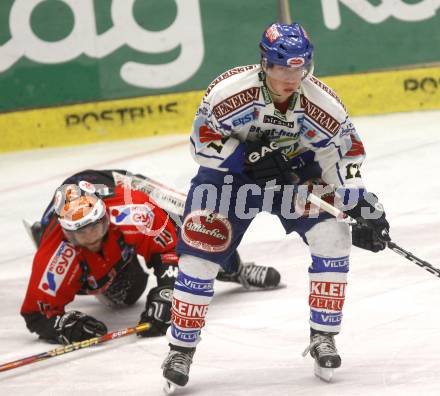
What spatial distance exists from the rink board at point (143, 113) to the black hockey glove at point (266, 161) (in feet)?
16.2

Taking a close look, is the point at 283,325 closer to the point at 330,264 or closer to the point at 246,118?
the point at 330,264

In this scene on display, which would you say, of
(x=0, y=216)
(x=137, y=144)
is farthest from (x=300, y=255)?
(x=137, y=144)

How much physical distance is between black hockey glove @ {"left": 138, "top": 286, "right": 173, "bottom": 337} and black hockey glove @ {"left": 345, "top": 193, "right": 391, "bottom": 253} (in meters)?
1.23

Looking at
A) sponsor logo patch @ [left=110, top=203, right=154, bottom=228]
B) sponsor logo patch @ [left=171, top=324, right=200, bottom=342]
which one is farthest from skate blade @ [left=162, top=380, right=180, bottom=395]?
sponsor logo patch @ [left=110, top=203, right=154, bottom=228]

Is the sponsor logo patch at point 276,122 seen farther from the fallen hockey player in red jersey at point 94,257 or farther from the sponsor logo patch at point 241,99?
the fallen hockey player in red jersey at point 94,257

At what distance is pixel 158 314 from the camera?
5258 millimetres

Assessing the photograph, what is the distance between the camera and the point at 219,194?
14.1 ft

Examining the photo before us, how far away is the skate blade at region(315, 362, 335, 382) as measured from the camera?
4.36 m

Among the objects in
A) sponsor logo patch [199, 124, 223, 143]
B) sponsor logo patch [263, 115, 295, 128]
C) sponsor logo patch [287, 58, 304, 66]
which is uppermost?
sponsor logo patch [287, 58, 304, 66]

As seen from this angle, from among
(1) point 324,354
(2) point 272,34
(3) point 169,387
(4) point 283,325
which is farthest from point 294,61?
(4) point 283,325

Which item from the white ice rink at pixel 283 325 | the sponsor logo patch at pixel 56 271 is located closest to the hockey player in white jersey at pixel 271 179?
the white ice rink at pixel 283 325

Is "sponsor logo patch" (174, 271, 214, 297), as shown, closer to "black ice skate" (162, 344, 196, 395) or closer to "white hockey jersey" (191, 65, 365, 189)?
"black ice skate" (162, 344, 196, 395)

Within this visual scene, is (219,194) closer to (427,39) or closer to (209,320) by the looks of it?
(209,320)

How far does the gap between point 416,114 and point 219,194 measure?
5061 mm
